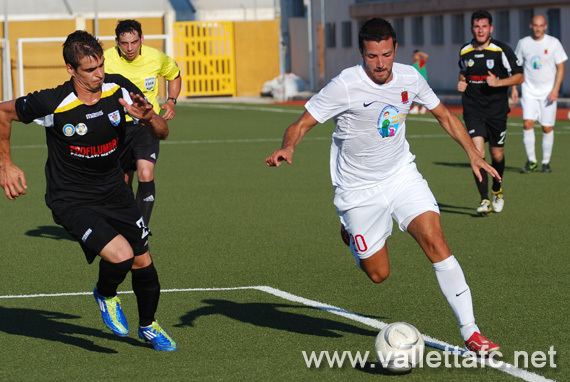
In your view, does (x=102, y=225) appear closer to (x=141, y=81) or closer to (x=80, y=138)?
(x=80, y=138)

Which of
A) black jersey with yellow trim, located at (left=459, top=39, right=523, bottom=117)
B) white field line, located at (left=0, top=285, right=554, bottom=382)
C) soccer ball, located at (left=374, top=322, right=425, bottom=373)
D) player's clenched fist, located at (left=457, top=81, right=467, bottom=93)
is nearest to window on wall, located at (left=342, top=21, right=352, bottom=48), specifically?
black jersey with yellow trim, located at (left=459, top=39, right=523, bottom=117)

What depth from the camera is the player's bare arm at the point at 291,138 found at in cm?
824

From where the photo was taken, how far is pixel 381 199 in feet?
29.5

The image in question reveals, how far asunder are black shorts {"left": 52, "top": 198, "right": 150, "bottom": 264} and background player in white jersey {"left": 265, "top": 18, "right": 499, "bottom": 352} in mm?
1195

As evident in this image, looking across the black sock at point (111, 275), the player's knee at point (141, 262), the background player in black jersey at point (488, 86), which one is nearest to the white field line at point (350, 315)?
the player's knee at point (141, 262)

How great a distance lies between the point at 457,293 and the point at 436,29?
40.9 metres

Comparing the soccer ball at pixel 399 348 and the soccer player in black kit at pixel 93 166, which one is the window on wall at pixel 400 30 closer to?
the soccer player in black kit at pixel 93 166

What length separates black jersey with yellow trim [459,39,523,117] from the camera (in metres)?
16.4

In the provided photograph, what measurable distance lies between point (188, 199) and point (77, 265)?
5703 millimetres

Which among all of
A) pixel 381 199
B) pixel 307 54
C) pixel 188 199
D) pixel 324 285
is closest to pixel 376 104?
pixel 381 199

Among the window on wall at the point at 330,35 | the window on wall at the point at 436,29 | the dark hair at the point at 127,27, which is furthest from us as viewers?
the window on wall at the point at 330,35

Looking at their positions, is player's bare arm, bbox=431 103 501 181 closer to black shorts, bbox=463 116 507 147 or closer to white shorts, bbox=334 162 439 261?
white shorts, bbox=334 162 439 261

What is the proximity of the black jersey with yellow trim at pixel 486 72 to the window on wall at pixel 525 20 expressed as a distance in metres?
26.8

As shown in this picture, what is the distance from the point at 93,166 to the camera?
8828 mm
